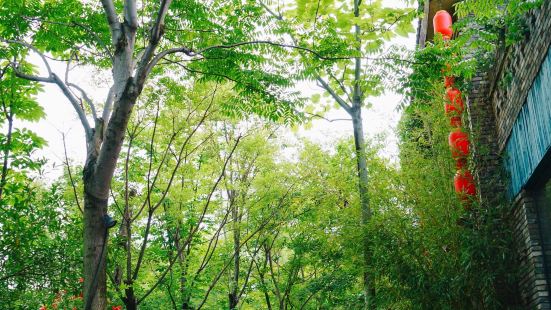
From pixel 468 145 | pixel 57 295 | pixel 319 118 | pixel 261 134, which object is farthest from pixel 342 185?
pixel 57 295

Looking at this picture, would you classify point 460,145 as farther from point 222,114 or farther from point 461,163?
point 222,114

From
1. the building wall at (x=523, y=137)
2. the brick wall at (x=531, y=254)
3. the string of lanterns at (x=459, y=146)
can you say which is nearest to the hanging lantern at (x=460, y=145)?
the string of lanterns at (x=459, y=146)

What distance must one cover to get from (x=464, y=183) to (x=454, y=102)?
4.11 feet

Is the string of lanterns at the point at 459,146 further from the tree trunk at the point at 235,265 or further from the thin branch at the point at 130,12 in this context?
the tree trunk at the point at 235,265

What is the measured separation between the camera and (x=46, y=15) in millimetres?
6328

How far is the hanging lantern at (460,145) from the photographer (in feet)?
23.6

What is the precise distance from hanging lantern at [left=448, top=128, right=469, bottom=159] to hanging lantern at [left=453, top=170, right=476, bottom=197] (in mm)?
230

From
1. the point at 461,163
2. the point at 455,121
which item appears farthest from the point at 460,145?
the point at 455,121

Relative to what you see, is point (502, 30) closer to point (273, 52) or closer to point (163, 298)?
point (273, 52)

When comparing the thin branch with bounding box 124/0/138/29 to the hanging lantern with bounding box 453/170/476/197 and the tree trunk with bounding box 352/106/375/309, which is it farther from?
the hanging lantern with bounding box 453/170/476/197

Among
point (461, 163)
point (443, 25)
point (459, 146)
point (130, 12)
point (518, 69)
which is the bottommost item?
point (461, 163)

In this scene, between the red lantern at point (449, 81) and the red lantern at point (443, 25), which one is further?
the red lantern at point (443, 25)

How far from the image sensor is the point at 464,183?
7.12m

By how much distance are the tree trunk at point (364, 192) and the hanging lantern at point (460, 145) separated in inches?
63.0
